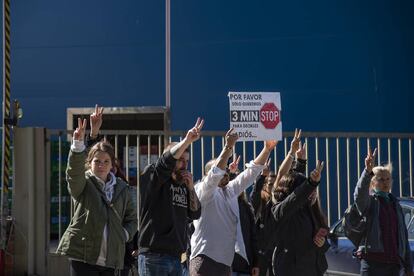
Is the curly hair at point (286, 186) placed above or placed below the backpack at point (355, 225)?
above

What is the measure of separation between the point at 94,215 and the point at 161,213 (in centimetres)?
50

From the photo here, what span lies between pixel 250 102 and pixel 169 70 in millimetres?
4763

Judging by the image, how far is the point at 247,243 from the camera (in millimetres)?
6805

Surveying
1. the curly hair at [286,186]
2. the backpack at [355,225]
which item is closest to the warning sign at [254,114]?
the curly hair at [286,186]

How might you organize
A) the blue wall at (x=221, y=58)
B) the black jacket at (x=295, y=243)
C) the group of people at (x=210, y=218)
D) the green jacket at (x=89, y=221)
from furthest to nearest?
the blue wall at (x=221, y=58) < the black jacket at (x=295, y=243) < the group of people at (x=210, y=218) < the green jacket at (x=89, y=221)

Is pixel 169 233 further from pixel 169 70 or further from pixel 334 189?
pixel 169 70

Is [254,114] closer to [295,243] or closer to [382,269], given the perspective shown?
[295,243]

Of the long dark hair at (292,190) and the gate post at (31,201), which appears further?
the gate post at (31,201)

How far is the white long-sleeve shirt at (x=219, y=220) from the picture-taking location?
21.0ft

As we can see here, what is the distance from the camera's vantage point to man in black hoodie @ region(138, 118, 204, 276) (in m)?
5.64

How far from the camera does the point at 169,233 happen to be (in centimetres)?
567

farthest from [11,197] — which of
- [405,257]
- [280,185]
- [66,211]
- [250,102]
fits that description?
[405,257]

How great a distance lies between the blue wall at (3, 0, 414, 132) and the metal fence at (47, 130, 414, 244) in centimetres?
64

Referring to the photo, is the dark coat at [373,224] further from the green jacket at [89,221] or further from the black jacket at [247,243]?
the green jacket at [89,221]
